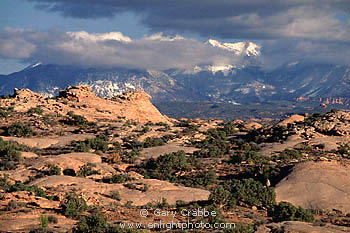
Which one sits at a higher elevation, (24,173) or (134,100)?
(134,100)

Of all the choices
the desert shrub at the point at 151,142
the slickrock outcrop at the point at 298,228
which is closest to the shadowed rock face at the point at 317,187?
the slickrock outcrop at the point at 298,228

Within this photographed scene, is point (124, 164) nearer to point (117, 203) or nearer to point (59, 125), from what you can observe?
point (117, 203)

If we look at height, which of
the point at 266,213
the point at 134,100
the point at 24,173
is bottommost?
the point at 266,213

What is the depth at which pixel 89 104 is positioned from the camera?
75188mm

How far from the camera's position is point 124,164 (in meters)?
44.5

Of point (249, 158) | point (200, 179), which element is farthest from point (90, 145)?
point (249, 158)

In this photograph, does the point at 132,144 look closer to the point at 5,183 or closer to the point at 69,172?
the point at 69,172

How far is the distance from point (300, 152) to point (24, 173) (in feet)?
89.0

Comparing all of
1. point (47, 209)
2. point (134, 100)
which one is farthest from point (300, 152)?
point (134, 100)

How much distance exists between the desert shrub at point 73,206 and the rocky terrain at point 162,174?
57 millimetres

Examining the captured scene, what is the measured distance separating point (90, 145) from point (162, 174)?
1433 cm

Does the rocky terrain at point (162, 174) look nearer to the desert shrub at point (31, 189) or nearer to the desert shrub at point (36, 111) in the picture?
A: the desert shrub at point (31, 189)

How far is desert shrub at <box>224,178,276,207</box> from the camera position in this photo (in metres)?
31.2

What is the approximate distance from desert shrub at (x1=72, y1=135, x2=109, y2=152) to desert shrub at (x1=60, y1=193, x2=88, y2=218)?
2402cm
